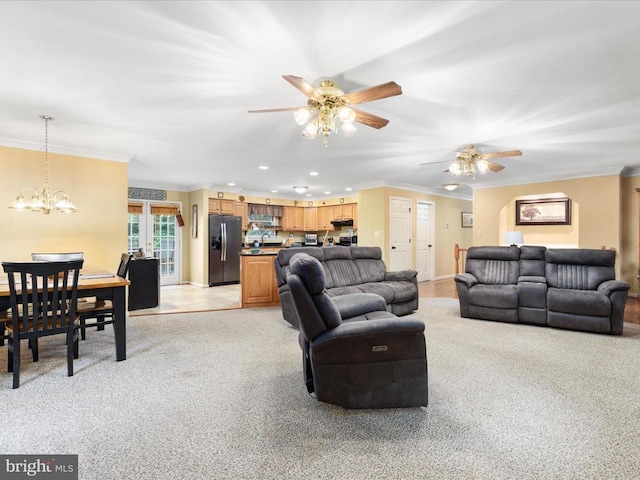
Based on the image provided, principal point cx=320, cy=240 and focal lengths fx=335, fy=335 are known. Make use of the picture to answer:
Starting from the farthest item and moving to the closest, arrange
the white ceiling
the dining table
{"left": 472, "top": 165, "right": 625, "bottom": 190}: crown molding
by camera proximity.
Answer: {"left": 472, "top": 165, "right": 625, "bottom": 190}: crown molding < the dining table < the white ceiling

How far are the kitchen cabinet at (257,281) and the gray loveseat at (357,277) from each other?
82cm

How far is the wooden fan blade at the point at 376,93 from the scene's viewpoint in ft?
7.47

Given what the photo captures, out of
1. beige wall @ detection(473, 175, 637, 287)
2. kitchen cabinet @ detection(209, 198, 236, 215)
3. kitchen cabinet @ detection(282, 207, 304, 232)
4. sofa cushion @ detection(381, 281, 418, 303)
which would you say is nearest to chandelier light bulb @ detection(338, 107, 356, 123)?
sofa cushion @ detection(381, 281, 418, 303)

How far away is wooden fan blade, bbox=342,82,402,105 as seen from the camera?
2.28 m

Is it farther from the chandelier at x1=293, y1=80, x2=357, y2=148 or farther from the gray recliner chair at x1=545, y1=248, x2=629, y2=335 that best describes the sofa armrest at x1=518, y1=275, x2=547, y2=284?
the chandelier at x1=293, y1=80, x2=357, y2=148

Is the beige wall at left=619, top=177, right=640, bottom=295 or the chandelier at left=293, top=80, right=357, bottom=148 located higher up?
the chandelier at left=293, top=80, right=357, bottom=148

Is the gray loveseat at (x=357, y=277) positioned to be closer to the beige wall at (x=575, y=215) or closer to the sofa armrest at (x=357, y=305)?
the sofa armrest at (x=357, y=305)

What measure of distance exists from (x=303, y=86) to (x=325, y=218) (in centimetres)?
761

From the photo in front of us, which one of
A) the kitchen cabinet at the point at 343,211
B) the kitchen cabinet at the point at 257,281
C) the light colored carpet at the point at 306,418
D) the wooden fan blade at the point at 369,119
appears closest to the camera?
the light colored carpet at the point at 306,418

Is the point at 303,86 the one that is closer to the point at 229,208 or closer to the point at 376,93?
the point at 376,93

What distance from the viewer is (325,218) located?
9.93 meters

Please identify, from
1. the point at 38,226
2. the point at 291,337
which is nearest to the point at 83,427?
the point at 291,337

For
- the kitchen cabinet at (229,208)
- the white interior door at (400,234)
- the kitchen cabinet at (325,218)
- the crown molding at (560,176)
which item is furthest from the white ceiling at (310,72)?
the kitchen cabinet at (325,218)

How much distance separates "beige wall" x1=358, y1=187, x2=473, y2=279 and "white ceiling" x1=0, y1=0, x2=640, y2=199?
109 inches
